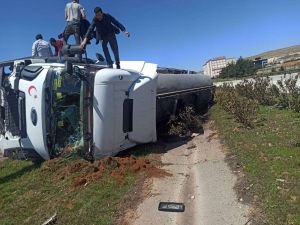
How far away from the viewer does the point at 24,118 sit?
7691mm

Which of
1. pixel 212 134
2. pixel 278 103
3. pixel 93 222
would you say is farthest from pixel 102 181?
pixel 278 103

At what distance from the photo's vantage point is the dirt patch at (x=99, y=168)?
6.76 meters

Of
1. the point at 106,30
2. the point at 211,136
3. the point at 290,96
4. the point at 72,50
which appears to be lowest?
the point at 211,136

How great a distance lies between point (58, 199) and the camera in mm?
6051

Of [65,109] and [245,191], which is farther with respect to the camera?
[65,109]

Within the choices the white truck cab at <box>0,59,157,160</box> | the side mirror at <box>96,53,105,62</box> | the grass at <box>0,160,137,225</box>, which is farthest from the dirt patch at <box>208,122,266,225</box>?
the side mirror at <box>96,53,105,62</box>

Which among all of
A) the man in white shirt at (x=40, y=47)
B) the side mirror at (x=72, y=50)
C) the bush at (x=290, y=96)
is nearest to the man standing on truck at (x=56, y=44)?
the man in white shirt at (x=40, y=47)

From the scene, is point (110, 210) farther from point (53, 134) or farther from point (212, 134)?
point (212, 134)

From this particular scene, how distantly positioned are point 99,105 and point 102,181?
63.8 inches

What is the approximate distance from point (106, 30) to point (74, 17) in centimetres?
125

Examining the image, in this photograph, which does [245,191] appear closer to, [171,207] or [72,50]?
[171,207]

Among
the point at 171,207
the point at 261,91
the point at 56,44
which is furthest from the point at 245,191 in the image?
the point at 261,91

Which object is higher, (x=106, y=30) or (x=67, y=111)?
(x=106, y=30)

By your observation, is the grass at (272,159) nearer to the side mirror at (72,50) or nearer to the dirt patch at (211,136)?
the dirt patch at (211,136)
